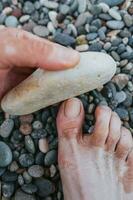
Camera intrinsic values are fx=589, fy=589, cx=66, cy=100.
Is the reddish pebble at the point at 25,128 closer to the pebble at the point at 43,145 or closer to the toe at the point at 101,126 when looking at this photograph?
the pebble at the point at 43,145

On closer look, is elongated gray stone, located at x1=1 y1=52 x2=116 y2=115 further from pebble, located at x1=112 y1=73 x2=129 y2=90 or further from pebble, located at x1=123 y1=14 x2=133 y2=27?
pebble, located at x1=123 y1=14 x2=133 y2=27

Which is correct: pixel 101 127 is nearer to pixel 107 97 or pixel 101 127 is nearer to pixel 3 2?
pixel 107 97

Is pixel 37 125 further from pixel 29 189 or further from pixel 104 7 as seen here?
pixel 104 7

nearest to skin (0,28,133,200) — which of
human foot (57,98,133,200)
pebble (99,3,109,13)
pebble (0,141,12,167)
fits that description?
human foot (57,98,133,200)

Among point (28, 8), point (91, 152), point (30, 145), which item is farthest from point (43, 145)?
point (28, 8)

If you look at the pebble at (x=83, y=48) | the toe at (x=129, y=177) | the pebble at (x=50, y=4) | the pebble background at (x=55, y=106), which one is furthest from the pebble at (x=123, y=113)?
the pebble at (x=50, y=4)

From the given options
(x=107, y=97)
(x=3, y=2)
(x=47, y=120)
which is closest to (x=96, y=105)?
(x=107, y=97)
